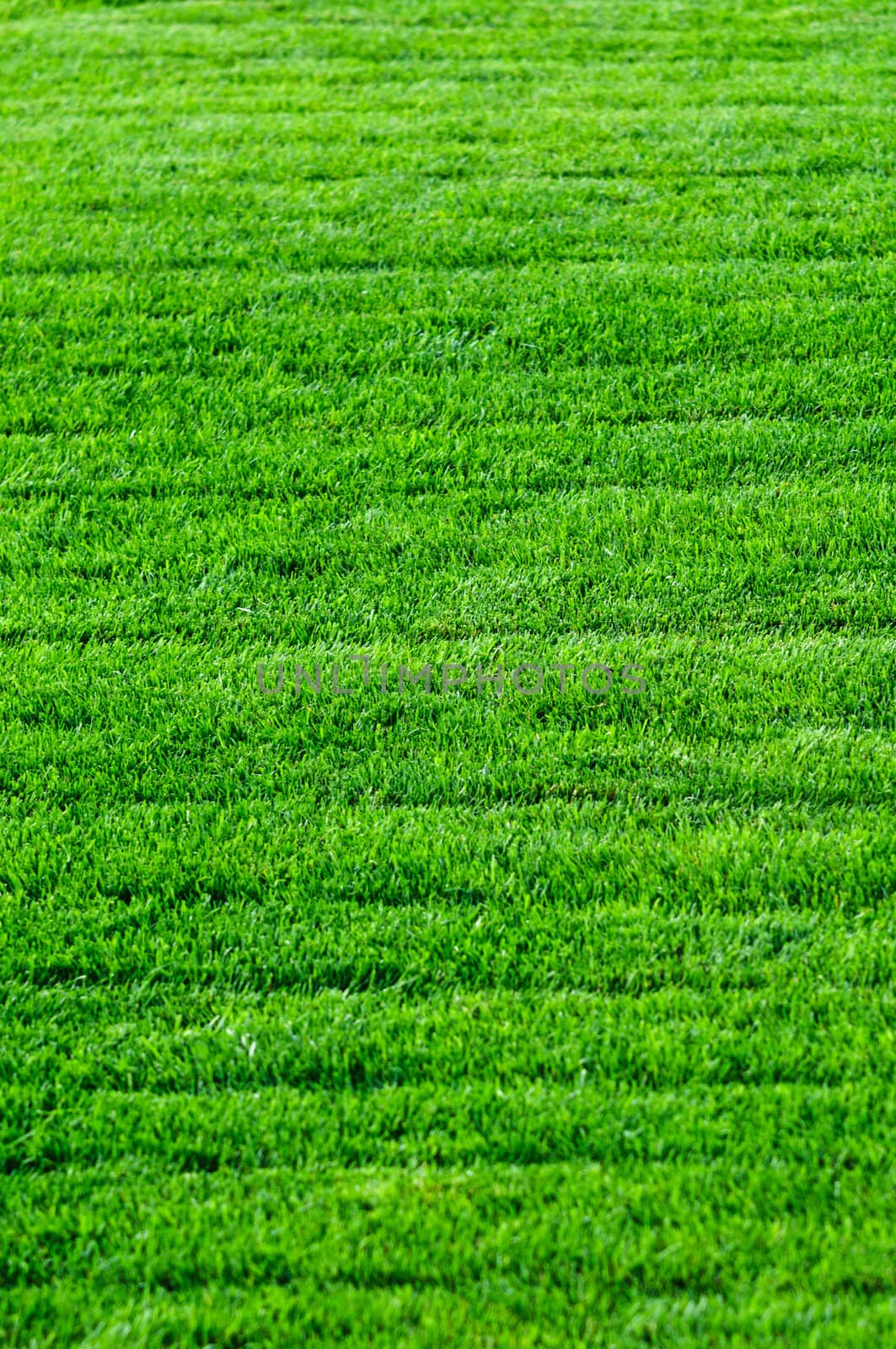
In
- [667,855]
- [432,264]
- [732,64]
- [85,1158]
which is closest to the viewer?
[85,1158]

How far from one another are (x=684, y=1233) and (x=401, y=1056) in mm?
670

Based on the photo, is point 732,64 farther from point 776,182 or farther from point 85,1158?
point 85,1158

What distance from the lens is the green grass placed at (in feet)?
7.48

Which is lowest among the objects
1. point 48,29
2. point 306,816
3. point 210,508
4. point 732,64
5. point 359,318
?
point 306,816

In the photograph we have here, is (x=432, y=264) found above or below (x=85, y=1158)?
above

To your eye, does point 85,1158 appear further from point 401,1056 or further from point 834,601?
point 834,601

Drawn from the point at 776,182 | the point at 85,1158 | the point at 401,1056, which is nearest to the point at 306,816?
the point at 401,1056

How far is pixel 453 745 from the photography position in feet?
11.3

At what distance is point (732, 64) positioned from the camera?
25.8ft

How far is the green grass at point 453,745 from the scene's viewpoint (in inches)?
89.8

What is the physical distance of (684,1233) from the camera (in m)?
2.24

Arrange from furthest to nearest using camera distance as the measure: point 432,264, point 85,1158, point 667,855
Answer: point 432,264 < point 667,855 < point 85,1158

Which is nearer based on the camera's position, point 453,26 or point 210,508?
point 210,508

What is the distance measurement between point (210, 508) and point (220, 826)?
5.31 feet
